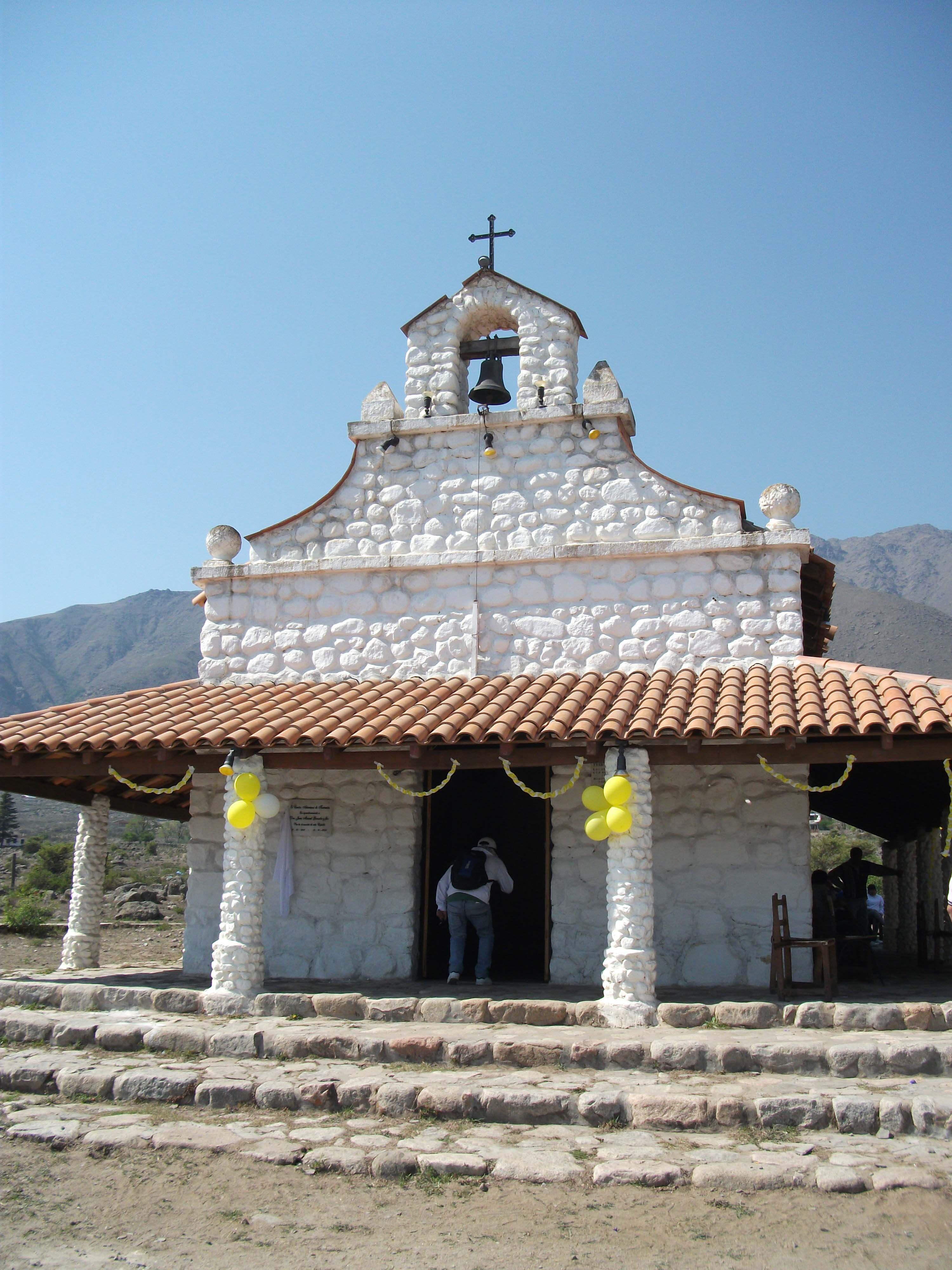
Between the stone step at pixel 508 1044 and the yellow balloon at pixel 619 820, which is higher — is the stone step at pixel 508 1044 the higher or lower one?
the lower one

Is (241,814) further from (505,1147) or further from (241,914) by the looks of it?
(505,1147)

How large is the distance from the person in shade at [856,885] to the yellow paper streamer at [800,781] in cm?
303

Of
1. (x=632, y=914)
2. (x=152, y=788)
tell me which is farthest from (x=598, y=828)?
(x=152, y=788)

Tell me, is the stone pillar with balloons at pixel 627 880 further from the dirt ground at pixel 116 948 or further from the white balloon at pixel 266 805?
the dirt ground at pixel 116 948

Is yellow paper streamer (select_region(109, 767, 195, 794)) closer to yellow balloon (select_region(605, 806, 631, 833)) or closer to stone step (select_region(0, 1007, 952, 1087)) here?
stone step (select_region(0, 1007, 952, 1087))

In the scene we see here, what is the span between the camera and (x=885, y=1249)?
4594 millimetres

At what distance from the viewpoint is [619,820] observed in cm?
820

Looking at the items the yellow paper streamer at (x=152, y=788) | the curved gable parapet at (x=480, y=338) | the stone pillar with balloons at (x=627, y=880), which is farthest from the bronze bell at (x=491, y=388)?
the yellow paper streamer at (x=152, y=788)

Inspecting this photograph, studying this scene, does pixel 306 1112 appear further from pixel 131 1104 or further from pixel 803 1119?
pixel 803 1119

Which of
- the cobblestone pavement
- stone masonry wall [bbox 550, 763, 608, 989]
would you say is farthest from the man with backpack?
the cobblestone pavement

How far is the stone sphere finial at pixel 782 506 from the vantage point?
33.5 ft

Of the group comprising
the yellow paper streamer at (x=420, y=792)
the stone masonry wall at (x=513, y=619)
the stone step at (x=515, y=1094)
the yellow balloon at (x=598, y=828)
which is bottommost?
the stone step at (x=515, y=1094)

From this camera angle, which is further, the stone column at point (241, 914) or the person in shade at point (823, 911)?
the person in shade at point (823, 911)

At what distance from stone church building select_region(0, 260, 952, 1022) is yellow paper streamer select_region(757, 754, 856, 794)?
0.25 ft
